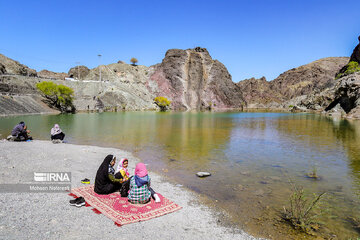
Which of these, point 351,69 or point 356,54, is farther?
point 356,54

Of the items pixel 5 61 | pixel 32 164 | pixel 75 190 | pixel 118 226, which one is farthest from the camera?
pixel 5 61

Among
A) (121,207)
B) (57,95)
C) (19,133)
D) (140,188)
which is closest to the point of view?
(121,207)

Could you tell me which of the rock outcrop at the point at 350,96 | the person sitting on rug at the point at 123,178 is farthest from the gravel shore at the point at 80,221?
the rock outcrop at the point at 350,96

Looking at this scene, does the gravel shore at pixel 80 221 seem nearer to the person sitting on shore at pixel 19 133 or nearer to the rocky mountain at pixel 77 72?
the person sitting on shore at pixel 19 133

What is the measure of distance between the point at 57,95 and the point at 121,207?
83.5 meters

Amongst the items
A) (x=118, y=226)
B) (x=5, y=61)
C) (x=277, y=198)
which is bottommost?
(x=277, y=198)

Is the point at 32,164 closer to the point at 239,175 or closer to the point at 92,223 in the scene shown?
the point at 92,223

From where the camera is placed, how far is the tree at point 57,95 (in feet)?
259

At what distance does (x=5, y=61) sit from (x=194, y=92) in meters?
107

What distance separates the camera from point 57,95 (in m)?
80.2

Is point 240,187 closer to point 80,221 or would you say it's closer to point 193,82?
point 80,221

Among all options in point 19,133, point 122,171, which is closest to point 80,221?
point 122,171

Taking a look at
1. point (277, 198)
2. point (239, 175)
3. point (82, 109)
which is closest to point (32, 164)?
point (239, 175)

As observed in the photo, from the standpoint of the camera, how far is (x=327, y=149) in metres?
21.6
